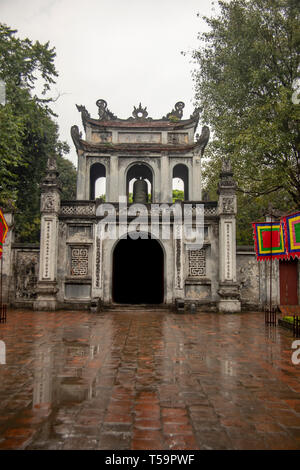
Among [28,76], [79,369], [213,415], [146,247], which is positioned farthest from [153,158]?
[213,415]

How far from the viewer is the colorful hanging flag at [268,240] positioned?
11.1 metres

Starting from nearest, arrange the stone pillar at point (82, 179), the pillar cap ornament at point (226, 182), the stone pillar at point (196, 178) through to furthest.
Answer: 1. the pillar cap ornament at point (226, 182)
2. the stone pillar at point (82, 179)
3. the stone pillar at point (196, 178)

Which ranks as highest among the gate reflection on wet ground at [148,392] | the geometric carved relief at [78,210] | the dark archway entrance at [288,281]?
the geometric carved relief at [78,210]

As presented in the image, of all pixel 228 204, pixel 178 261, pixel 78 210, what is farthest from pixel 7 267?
pixel 228 204

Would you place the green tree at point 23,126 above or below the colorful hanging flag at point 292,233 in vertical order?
above

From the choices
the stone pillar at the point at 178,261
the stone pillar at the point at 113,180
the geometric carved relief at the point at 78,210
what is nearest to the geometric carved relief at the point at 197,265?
the stone pillar at the point at 178,261

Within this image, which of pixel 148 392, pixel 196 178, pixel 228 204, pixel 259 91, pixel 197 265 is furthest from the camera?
pixel 196 178

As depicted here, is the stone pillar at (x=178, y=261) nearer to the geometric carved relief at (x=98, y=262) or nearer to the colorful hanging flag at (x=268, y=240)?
the geometric carved relief at (x=98, y=262)

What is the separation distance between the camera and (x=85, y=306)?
14766mm

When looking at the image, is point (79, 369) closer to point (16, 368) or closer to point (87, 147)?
point (16, 368)

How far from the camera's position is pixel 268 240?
11273 millimetres

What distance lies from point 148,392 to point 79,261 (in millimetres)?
11297

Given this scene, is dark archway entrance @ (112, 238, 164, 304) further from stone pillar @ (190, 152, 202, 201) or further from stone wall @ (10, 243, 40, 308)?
stone wall @ (10, 243, 40, 308)

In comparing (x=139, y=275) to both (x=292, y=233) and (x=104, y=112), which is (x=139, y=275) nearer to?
(x=104, y=112)
